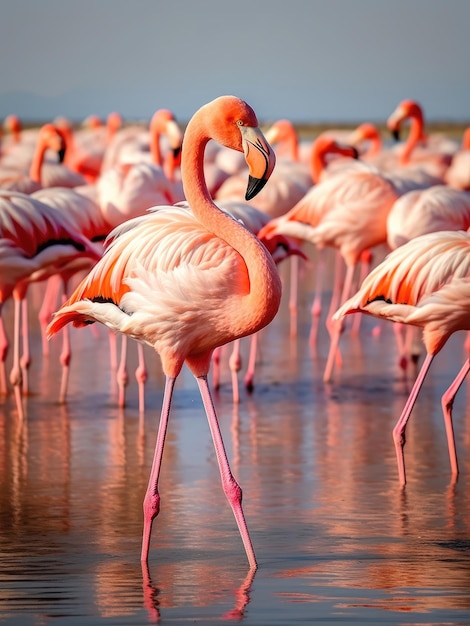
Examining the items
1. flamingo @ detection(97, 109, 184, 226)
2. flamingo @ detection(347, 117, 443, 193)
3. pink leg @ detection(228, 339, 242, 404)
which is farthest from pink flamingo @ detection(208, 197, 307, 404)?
flamingo @ detection(347, 117, 443, 193)

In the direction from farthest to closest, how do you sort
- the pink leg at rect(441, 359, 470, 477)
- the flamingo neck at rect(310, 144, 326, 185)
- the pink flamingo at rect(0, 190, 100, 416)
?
the flamingo neck at rect(310, 144, 326, 185) → the pink flamingo at rect(0, 190, 100, 416) → the pink leg at rect(441, 359, 470, 477)

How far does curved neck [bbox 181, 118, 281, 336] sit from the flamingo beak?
22cm

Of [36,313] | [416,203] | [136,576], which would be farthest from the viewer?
[36,313]

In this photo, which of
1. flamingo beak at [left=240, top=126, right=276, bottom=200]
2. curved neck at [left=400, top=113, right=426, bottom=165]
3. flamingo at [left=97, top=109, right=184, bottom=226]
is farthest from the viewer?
curved neck at [left=400, top=113, right=426, bottom=165]

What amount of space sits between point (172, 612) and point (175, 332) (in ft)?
3.12

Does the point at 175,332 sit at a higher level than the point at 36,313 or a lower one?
higher

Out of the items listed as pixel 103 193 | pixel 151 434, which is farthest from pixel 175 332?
pixel 103 193

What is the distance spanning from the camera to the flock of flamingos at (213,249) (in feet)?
14.7

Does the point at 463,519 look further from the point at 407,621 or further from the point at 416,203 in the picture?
the point at 416,203

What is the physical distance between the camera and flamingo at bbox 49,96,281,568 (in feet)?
14.6

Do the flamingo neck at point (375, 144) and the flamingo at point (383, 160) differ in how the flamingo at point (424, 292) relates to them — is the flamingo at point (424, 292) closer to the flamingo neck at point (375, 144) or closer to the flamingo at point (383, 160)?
the flamingo at point (383, 160)

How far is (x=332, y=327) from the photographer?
8648mm

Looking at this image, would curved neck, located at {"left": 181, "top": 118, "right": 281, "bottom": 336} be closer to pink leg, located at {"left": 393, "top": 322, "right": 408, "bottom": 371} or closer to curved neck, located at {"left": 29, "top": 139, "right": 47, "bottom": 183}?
pink leg, located at {"left": 393, "top": 322, "right": 408, "bottom": 371}

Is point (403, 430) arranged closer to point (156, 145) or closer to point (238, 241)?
point (238, 241)
